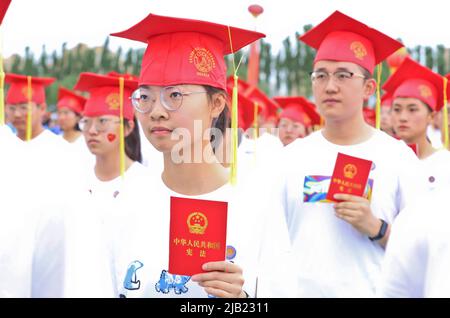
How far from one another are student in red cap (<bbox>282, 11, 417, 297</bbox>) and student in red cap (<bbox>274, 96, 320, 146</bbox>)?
16.9 ft

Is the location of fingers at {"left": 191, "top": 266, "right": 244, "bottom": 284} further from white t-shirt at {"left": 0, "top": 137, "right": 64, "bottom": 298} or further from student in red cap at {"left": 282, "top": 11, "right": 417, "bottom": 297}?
student in red cap at {"left": 282, "top": 11, "right": 417, "bottom": 297}

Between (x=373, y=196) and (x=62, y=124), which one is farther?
(x=62, y=124)

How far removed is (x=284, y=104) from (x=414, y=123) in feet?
12.8

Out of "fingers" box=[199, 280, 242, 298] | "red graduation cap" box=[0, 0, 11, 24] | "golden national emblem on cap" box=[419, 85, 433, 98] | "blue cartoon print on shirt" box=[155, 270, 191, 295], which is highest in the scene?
"golden national emblem on cap" box=[419, 85, 433, 98]

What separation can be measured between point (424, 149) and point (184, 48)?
11.6 ft

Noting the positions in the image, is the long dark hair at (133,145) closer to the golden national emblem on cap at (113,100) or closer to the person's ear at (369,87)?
the golden national emblem on cap at (113,100)

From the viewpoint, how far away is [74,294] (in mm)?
1626

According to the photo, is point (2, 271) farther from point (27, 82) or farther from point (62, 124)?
point (62, 124)

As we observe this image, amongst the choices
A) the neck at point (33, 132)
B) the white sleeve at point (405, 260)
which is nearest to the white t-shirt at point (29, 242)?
the white sleeve at point (405, 260)

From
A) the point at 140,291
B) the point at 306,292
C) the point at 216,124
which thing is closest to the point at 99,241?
the point at 140,291

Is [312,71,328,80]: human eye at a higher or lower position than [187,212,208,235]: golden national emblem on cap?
higher

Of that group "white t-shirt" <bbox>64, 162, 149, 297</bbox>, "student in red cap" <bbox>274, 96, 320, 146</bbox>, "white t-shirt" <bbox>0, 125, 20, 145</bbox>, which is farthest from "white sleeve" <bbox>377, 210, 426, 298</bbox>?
"student in red cap" <bbox>274, 96, 320, 146</bbox>

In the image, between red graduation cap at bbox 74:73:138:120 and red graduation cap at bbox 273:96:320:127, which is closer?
red graduation cap at bbox 74:73:138:120

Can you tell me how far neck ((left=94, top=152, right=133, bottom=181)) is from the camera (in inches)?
229
